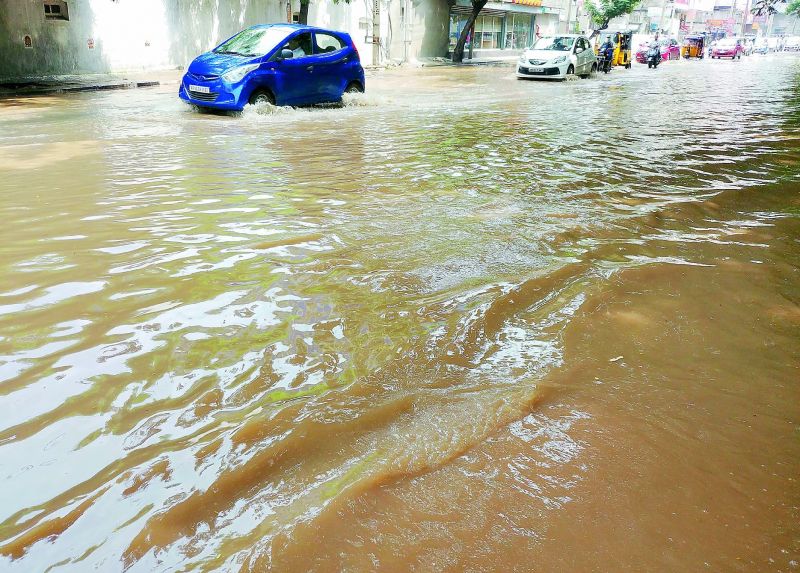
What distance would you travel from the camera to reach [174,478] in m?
1.96

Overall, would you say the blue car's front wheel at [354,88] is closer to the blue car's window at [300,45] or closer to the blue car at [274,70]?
the blue car at [274,70]

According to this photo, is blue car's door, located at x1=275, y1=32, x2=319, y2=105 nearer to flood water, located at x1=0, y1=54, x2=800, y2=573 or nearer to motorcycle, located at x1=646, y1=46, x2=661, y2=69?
flood water, located at x1=0, y1=54, x2=800, y2=573

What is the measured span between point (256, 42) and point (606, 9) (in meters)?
46.8

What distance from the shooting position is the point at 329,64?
1260cm

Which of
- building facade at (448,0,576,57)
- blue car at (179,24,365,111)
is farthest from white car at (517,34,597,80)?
building facade at (448,0,576,57)

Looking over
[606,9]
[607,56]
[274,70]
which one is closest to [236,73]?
[274,70]

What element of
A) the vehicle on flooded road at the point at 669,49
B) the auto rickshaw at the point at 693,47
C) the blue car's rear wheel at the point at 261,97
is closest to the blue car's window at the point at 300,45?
the blue car's rear wheel at the point at 261,97

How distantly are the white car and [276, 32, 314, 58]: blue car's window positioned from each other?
12217 millimetres

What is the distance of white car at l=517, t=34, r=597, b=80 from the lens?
22203 mm

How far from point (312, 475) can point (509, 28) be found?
4484 cm

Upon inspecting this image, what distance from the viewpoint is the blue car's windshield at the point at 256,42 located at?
11539 mm

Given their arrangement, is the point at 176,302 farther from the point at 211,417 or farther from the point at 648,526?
the point at 648,526

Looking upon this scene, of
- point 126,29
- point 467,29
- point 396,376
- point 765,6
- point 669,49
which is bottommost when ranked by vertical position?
point 396,376

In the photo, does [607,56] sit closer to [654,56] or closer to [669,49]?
[654,56]
